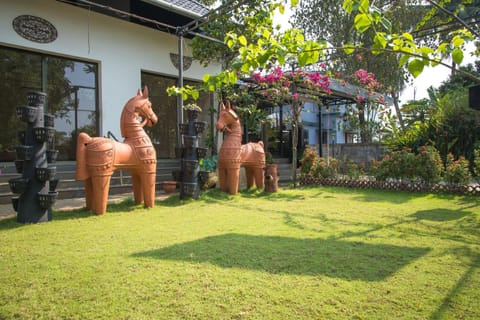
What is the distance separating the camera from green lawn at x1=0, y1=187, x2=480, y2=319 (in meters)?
2.06

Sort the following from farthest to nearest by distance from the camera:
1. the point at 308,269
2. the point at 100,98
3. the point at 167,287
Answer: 1. the point at 100,98
2. the point at 308,269
3. the point at 167,287

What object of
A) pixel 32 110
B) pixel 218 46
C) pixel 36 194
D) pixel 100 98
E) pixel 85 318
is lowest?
pixel 85 318

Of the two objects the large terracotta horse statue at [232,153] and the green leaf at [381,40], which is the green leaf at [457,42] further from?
the large terracotta horse statue at [232,153]

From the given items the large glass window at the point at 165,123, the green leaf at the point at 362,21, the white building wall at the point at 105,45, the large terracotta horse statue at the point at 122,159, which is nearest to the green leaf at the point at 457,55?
the green leaf at the point at 362,21

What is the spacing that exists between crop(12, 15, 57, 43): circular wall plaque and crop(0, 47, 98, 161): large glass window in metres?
0.51

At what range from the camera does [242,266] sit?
278 cm

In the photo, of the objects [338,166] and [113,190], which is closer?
[113,190]

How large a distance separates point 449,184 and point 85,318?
8.08m

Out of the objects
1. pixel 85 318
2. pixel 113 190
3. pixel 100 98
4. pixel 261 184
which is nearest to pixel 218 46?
pixel 100 98

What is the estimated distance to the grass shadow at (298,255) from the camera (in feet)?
8.84

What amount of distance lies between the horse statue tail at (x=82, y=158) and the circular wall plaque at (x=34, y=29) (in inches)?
184

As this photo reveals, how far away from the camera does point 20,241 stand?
141 inches

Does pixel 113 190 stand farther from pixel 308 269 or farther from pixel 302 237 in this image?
pixel 308 269

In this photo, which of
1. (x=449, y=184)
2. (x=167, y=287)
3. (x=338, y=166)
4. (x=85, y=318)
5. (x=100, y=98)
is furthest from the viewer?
(x=338, y=166)
